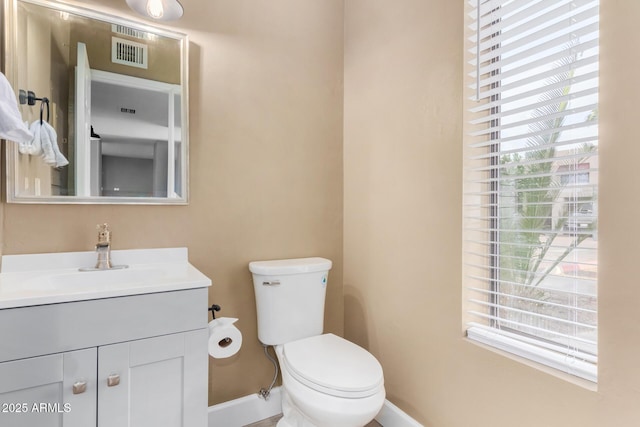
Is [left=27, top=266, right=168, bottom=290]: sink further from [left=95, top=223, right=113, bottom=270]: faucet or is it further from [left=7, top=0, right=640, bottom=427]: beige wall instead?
[left=7, top=0, right=640, bottom=427]: beige wall

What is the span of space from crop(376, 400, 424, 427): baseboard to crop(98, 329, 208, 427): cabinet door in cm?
92

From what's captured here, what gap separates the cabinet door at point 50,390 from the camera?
93 cm

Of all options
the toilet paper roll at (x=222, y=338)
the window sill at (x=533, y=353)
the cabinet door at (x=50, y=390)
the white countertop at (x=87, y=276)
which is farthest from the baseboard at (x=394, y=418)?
the cabinet door at (x=50, y=390)

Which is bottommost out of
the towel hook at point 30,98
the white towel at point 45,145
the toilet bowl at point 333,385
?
the toilet bowl at point 333,385

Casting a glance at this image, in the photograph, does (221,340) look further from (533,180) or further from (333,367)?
(533,180)

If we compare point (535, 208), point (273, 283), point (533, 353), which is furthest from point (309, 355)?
point (535, 208)

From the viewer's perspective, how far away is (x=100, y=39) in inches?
57.0

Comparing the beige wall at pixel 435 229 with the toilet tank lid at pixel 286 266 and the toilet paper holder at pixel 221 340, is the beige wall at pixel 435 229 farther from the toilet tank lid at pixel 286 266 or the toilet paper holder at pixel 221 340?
the toilet paper holder at pixel 221 340

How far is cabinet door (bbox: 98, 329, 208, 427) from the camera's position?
41.0 inches

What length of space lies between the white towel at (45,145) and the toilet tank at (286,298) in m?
0.91

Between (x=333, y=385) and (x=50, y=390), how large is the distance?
86 centimetres

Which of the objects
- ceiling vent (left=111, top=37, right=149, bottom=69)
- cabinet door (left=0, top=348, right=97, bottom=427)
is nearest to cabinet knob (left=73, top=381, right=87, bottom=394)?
cabinet door (left=0, top=348, right=97, bottom=427)

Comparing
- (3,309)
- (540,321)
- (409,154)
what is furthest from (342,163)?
(3,309)

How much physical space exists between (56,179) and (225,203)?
2.23ft
